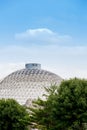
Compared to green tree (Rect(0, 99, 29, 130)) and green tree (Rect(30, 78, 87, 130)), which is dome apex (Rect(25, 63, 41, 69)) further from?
green tree (Rect(30, 78, 87, 130))

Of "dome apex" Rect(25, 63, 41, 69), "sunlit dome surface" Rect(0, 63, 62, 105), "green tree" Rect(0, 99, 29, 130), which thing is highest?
"dome apex" Rect(25, 63, 41, 69)

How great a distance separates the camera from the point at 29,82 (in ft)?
262

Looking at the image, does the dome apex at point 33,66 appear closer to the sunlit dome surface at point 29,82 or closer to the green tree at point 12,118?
the sunlit dome surface at point 29,82

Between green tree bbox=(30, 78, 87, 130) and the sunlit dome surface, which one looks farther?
the sunlit dome surface

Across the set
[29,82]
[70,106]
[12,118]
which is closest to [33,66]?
[29,82]

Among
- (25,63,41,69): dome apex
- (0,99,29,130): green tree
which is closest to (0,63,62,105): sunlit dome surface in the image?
(25,63,41,69): dome apex

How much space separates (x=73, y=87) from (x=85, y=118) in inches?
90.2

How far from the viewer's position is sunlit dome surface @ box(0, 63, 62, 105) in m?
79.9

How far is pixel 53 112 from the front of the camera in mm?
30969

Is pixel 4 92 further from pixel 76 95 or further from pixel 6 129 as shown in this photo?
pixel 76 95

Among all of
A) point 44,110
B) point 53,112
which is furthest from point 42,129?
point 53,112

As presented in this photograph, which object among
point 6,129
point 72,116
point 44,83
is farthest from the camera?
point 44,83

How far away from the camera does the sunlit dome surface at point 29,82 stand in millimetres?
79938

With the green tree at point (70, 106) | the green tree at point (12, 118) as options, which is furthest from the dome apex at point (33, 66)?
the green tree at point (70, 106)
